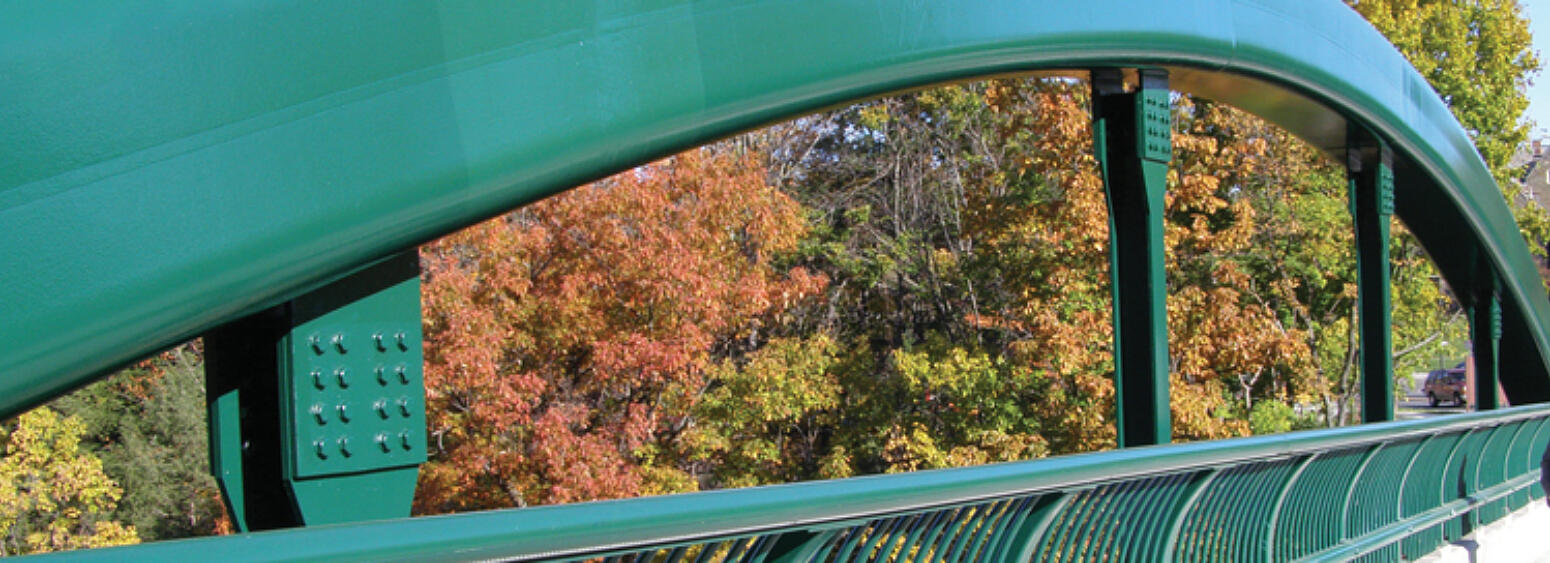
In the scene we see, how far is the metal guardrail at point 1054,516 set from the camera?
6.15 ft

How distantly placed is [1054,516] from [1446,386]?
132ft

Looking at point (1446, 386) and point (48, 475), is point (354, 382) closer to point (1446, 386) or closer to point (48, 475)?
point (48, 475)

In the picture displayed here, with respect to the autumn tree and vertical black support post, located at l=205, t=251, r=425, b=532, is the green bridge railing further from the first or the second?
the autumn tree

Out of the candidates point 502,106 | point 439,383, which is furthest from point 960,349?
point 502,106

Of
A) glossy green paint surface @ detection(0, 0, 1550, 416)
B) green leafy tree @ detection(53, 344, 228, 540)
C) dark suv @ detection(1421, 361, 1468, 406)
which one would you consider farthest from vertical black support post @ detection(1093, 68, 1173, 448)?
dark suv @ detection(1421, 361, 1468, 406)

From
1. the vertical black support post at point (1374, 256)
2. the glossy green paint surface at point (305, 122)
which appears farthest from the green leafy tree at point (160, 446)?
the glossy green paint surface at point (305, 122)

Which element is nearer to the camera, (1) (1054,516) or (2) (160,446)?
(1) (1054,516)

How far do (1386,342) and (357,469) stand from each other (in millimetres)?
7658

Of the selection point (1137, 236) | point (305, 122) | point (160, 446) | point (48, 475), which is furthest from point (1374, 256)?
point (160, 446)

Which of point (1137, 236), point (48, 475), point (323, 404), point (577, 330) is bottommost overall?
point (48, 475)

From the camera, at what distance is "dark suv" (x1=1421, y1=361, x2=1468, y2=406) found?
3726 cm

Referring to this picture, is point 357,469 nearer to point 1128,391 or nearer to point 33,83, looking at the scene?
point 33,83

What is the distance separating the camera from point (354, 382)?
126 inches

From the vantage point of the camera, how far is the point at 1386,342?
8.47 metres
